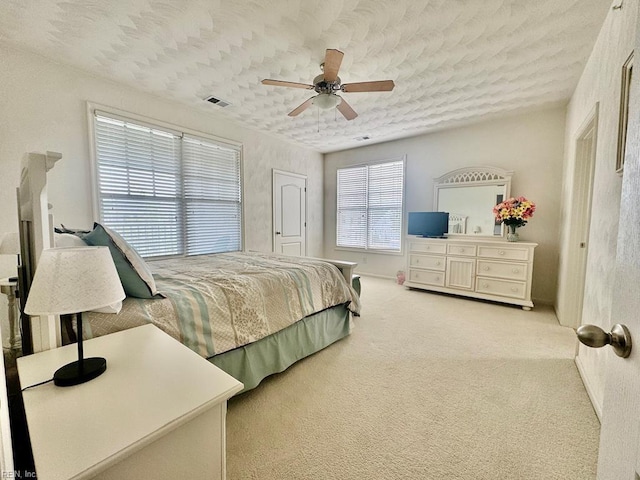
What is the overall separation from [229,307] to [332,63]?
6.67 feet

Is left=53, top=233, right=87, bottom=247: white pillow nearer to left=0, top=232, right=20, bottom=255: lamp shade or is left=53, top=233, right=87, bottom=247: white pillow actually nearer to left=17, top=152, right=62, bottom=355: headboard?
left=17, top=152, right=62, bottom=355: headboard

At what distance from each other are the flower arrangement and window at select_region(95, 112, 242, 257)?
3.83 meters

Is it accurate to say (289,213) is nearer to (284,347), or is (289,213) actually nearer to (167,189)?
(167,189)

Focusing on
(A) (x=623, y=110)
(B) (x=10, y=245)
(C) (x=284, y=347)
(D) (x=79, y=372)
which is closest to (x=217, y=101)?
(B) (x=10, y=245)

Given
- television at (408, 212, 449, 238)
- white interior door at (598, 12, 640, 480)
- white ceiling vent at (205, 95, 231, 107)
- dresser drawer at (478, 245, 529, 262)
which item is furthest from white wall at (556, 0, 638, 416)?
white ceiling vent at (205, 95, 231, 107)

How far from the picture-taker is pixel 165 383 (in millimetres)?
948

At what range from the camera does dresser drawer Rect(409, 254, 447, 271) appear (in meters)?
4.16

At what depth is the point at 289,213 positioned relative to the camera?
5.16 m

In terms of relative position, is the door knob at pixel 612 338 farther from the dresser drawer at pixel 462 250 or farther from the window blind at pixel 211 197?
the window blind at pixel 211 197

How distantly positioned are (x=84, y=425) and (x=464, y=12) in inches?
119

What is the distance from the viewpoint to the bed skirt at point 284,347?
179cm

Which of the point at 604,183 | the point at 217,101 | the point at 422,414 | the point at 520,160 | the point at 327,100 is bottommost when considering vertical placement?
the point at 422,414

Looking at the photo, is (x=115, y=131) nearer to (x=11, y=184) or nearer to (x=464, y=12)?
(x=11, y=184)

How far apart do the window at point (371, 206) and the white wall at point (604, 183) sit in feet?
9.49
